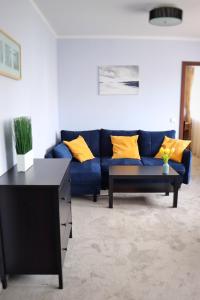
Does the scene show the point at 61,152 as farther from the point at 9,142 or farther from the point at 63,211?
the point at 63,211

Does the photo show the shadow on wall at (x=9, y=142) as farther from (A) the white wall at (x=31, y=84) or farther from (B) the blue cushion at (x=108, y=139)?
(B) the blue cushion at (x=108, y=139)

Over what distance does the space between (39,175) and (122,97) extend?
310 cm

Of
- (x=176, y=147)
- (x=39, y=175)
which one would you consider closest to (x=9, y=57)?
(x=39, y=175)

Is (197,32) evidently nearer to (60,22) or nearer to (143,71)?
(143,71)

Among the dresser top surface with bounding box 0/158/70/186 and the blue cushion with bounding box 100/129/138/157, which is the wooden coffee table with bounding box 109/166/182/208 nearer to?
the blue cushion with bounding box 100/129/138/157

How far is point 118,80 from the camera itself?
15.2ft

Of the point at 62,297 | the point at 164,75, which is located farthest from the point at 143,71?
the point at 62,297

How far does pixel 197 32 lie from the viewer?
4.21m

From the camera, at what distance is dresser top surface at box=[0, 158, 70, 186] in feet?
5.94

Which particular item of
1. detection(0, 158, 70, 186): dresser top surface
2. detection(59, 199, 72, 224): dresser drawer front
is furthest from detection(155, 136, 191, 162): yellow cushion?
detection(59, 199, 72, 224): dresser drawer front

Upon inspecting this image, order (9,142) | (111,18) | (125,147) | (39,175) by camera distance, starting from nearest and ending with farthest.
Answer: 1. (39,175)
2. (9,142)
3. (111,18)
4. (125,147)

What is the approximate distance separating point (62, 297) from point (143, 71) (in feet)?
12.9

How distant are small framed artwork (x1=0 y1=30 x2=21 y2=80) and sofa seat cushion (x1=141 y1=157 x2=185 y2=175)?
2.40 meters

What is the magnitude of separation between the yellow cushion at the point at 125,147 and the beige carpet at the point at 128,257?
42.1 inches
